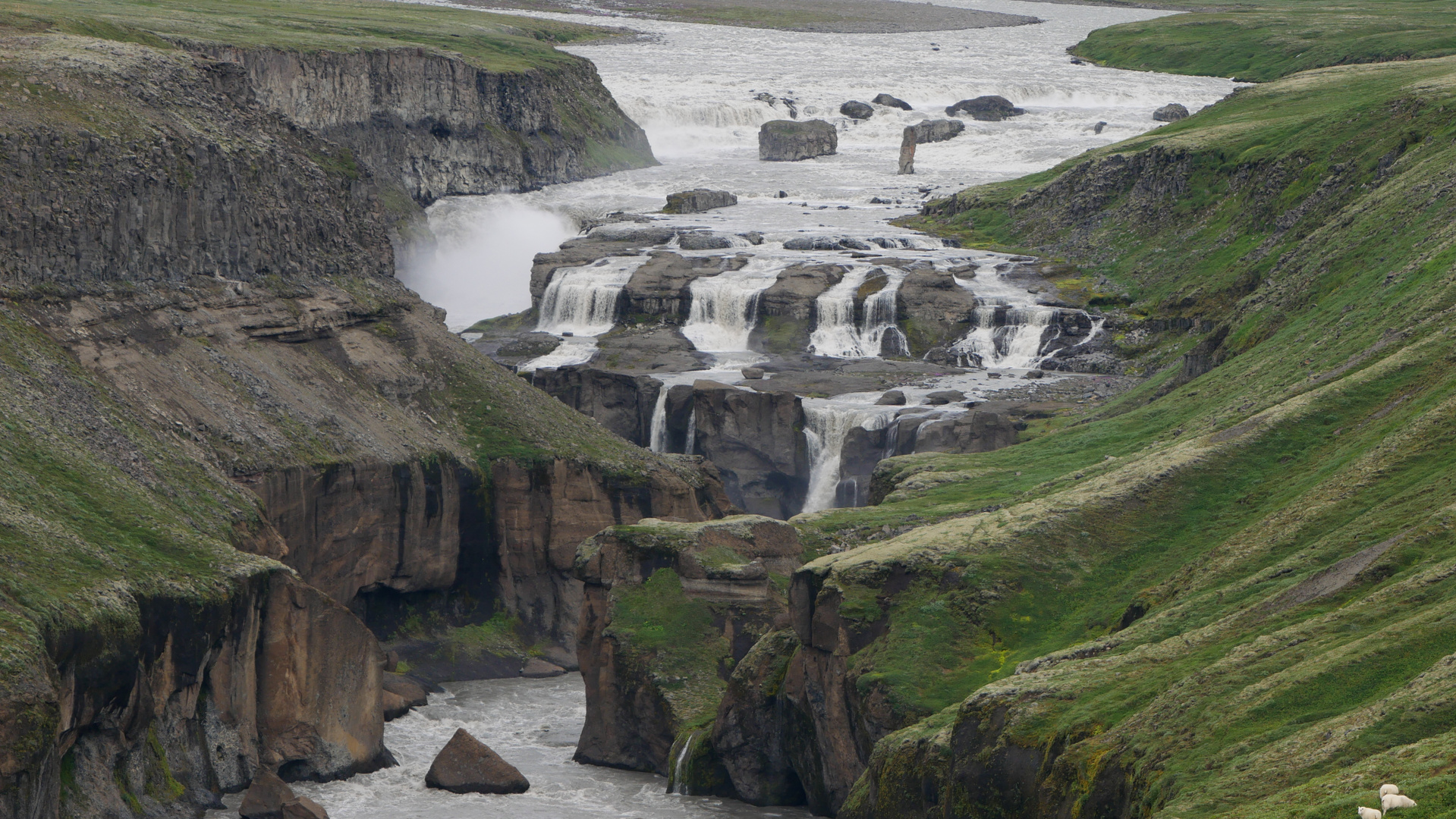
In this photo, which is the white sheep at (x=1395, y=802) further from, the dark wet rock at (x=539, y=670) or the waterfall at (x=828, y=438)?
the waterfall at (x=828, y=438)

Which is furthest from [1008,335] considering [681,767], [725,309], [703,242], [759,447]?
[681,767]

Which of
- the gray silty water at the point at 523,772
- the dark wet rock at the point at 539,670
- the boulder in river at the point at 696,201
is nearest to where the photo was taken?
the gray silty water at the point at 523,772

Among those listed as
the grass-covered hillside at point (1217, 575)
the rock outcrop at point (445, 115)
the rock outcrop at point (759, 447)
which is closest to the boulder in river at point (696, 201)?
the rock outcrop at point (445, 115)

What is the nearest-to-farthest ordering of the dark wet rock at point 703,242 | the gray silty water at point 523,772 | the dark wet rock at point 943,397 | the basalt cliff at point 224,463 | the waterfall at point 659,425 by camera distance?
the basalt cliff at point 224,463 → the gray silty water at point 523,772 → the dark wet rock at point 943,397 → the waterfall at point 659,425 → the dark wet rock at point 703,242

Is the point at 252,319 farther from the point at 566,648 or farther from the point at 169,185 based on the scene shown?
the point at 566,648

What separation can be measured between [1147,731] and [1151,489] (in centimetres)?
2413

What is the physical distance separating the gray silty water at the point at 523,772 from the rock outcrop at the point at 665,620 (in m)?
1.96

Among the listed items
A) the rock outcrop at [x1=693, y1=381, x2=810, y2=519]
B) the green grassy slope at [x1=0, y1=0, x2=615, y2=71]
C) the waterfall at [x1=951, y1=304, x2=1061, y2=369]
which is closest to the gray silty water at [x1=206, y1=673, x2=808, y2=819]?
the rock outcrop at [x1=693, y1=381, x2=810, y2=519]

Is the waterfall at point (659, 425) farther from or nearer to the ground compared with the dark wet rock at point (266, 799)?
nearer to the ground

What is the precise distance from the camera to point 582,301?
5443 inches

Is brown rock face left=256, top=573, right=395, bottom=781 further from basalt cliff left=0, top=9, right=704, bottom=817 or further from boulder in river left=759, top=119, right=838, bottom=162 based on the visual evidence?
boulder in river left=759, top=119, right=838, bottom=162

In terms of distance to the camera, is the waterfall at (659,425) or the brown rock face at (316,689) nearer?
the brown rock face at (316,689)

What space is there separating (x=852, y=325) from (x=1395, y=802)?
103062 millimetres

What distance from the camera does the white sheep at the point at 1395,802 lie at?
93.2ft
